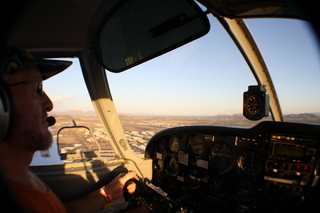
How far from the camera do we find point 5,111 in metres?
0.95

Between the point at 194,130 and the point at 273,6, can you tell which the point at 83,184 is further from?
the point at 273,6

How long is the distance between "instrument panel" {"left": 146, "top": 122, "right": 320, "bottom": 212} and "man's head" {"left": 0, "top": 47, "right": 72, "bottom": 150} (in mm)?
1753

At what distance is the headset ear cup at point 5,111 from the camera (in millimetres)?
934

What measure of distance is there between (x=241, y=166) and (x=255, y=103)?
82cm

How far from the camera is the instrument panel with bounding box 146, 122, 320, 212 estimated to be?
1.75 m

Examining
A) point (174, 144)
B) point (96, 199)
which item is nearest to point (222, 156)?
point (174, 144)

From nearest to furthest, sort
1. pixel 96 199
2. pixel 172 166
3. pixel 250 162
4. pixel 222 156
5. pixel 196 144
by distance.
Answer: pixel 96 199
pixel 250 162
pixel 222 156
pixel 196 144
pixel 172 166

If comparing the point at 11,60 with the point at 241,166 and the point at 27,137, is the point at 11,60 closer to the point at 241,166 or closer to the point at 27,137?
the point at 27,137

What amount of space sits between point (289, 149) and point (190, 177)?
1219 mm

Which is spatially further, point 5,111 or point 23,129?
point 23,129

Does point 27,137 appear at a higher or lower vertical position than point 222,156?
higher

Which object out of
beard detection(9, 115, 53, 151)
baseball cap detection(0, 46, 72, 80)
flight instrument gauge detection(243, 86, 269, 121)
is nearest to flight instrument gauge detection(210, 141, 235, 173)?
flight instrument gauge detection(243, 86, 269, 121)

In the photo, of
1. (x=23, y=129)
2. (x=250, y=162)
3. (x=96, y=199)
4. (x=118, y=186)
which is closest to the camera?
(x=23, y=129)

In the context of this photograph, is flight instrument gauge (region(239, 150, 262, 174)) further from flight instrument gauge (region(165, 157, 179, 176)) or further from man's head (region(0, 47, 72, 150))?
man's head (region(0, 47, 72, 150))
